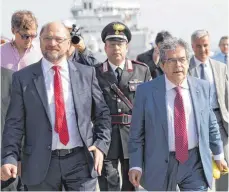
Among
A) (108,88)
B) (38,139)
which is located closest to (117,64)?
(108,88)

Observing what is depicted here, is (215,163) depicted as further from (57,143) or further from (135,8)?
(135,8)

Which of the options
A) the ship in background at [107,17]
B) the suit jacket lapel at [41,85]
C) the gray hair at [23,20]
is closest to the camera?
the suit jacket lapel at [41,85]

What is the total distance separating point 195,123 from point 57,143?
3.55ft

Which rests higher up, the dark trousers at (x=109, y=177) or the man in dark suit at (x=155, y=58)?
the man in dark suit at (x=155, y=58)

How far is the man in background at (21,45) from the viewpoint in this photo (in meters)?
4.62

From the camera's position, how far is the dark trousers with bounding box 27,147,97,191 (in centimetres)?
381

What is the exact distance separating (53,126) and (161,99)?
0.86 meters

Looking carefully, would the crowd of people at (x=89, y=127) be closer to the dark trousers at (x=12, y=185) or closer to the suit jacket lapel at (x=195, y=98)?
the suit jacket lapel at (x=195, y=98)

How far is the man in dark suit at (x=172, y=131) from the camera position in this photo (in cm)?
387

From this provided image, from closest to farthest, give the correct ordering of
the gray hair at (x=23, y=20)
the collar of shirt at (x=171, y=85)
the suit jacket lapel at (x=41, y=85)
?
the suit jacket lapel at (x=41, y=85), the collar of shirt at (x=171, y=85), the gray hair at (x=23, y=20)

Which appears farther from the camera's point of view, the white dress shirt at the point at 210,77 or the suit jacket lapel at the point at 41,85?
the white dress shirt at the point at 210,77

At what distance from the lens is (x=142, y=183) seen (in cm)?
405

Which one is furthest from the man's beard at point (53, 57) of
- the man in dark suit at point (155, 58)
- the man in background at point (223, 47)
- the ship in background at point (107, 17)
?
the ship in background at point (107, 17)

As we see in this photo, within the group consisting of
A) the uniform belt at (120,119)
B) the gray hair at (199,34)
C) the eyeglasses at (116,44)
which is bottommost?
the uniform belt at (120,119)
